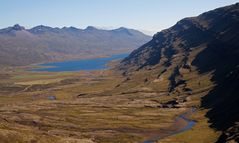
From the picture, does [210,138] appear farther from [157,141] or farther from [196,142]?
[157,141]

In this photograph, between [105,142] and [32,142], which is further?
[105,142]

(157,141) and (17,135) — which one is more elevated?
(17,135)

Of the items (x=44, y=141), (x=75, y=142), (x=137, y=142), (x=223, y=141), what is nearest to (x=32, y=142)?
(x=44, y=141)

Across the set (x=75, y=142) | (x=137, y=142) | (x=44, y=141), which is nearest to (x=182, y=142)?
(x=137, y=142)

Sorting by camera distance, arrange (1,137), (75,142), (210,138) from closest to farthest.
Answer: (1,137) → (75,142) → (210,138)

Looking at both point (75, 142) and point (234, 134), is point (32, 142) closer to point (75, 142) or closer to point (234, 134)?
point (75, 142)

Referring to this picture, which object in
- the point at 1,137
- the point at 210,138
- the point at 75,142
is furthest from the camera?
the point at 210,138

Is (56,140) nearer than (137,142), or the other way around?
(56,140)

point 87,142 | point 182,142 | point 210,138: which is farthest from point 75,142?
point 210,138
